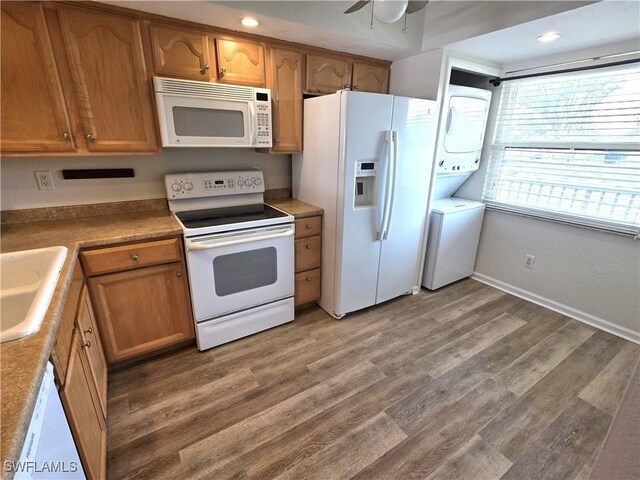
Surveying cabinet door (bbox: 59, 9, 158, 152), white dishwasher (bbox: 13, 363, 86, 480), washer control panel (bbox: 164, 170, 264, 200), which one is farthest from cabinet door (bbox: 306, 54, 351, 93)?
white dishwasher (bbox: 13, 363, 86, 480)

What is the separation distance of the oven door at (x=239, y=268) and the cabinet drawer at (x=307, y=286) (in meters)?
0.13

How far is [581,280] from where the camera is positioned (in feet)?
8.36

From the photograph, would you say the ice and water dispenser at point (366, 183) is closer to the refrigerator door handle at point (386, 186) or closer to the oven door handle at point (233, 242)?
the refrigerator door handle at point (386, 186)

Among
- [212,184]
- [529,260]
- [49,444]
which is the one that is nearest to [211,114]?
[212,184]

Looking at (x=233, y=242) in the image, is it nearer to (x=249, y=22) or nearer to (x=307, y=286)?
(x=307, y=286)

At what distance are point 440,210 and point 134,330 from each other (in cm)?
258

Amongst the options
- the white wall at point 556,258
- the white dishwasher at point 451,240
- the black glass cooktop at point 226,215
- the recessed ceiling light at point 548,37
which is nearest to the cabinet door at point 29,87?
the black glass cooktop at point 226,215

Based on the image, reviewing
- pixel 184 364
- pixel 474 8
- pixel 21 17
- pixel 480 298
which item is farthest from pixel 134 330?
pixel 474 8

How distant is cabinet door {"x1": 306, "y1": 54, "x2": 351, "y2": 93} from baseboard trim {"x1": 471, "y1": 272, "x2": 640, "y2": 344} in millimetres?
2403

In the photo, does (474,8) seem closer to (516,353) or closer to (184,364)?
(516,353)

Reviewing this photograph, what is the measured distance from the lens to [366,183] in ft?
7.75

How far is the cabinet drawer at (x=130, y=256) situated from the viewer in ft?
5.41

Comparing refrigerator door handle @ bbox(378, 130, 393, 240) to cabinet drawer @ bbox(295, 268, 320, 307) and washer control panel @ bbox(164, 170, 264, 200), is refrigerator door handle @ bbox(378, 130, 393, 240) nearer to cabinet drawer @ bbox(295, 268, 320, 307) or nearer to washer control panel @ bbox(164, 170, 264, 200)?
cabinet drawer @ bbox(295, 268, 320, 307)

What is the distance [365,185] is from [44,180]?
2.14 meters
